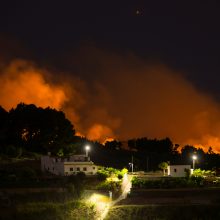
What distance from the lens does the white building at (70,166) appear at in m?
42.3

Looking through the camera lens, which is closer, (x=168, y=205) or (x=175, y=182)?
(x=168, y=205)

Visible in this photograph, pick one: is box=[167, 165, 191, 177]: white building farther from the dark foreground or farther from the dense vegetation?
the dense vegetation

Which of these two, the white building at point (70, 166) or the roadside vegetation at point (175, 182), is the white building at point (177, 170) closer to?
the roadside vegetation at point (175, 182)

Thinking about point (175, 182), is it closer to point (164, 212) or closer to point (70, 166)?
point (164, 212)

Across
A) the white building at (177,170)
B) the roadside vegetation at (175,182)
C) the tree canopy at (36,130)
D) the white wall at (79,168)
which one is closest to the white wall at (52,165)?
the white wall at (79,168)

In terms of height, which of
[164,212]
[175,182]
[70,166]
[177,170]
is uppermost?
[70,166]

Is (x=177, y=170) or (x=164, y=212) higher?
(x=177, y=170)

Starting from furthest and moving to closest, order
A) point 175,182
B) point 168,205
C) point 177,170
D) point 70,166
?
point 177,170 → point 70,166 → point 175,182 → point 168,205

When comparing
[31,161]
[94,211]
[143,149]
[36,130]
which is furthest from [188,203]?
[143,149]

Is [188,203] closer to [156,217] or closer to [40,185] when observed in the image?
[156,217]

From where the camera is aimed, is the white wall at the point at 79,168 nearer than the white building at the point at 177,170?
Yes

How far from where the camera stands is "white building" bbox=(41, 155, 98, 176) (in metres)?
42.3

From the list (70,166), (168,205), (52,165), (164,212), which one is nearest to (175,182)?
(168,205)

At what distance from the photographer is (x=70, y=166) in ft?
139
